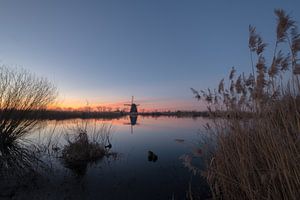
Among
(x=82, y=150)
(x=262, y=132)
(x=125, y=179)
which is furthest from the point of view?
(x=82, y=150)

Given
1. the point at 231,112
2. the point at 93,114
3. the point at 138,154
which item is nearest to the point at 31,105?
the point at 138,154

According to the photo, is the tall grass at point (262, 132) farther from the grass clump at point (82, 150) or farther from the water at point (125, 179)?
the grass clump at point (82, 150)

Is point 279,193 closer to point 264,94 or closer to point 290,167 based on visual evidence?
point 290,167

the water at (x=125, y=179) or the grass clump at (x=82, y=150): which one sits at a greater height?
the grass clump at (x=82, y=150)

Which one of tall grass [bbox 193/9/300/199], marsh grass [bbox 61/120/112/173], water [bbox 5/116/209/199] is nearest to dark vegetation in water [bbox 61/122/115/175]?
marsh grass [bbox 61/120/112/173]

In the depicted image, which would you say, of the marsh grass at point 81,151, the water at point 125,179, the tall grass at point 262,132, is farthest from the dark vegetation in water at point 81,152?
the tall grass at point 262,132

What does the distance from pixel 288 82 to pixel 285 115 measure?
666 mm

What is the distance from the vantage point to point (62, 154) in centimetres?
928

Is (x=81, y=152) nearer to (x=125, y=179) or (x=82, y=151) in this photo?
(x=82, y=151)

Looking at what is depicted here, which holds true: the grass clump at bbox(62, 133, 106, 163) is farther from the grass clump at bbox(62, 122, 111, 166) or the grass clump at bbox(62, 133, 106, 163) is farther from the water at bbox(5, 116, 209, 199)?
the water at bbox(5, 116, 209, 199)

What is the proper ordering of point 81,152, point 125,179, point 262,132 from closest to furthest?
point 262,132 < point 125,179 < point 81,152

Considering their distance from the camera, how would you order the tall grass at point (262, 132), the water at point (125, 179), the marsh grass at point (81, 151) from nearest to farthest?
1. the tall grass at point (262, 132)
2. the water at point (125, 179)
3. the marsh grass at point (81, 151)

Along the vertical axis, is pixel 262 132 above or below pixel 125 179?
above

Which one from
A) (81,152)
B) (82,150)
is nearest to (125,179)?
(81,152)
